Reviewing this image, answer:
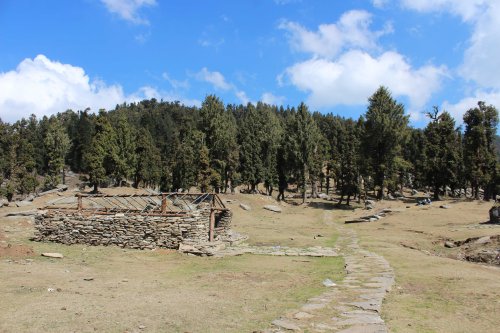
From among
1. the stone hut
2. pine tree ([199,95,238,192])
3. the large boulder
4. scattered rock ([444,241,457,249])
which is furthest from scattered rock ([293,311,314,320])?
pine tree ([199,95,238,192])

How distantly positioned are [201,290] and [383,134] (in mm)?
45129

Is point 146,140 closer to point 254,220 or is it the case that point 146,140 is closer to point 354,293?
point 254,220

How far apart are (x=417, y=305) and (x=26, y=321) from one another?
358 inches

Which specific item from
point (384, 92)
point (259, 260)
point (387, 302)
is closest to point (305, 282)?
point (387, 302)

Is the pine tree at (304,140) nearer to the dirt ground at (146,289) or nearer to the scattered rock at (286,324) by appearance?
the dirt ground at (146,289)

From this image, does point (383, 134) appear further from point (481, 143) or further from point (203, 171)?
point (203, 171)

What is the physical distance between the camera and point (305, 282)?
13445 mm

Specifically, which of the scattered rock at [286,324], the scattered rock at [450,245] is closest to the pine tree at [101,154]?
the scattered rock at [450,245]

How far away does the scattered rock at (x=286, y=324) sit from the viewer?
8184mm

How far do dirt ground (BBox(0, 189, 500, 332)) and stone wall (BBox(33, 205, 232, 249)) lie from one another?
2.69ft

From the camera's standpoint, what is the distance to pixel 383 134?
52219 millimetres

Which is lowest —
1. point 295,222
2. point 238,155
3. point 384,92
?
point 295,222

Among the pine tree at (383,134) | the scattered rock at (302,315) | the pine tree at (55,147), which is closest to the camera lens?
the scattered rock at (302,315)

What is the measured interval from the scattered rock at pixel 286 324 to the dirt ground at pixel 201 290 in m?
0.23
